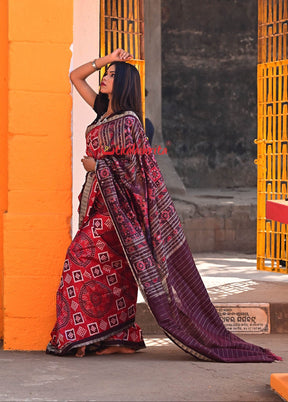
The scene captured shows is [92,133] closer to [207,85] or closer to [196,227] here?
[196,227]

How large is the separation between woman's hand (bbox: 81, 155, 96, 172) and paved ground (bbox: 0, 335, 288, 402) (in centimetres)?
97

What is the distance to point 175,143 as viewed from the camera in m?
13.4

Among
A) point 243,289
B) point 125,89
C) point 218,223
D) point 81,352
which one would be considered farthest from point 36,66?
point 218,223

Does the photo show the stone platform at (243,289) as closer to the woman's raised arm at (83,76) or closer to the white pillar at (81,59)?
the white pillar at (81,59)

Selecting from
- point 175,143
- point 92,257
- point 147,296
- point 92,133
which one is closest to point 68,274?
point 92,257

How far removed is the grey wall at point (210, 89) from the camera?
13.3 metres

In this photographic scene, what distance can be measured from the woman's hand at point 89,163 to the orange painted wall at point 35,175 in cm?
20

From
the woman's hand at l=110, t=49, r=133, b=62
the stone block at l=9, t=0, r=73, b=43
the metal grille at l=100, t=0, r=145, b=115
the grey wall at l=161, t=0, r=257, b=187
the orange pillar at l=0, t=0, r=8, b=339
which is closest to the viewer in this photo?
the woman's hand at l=110, t=49, r=133, b=62

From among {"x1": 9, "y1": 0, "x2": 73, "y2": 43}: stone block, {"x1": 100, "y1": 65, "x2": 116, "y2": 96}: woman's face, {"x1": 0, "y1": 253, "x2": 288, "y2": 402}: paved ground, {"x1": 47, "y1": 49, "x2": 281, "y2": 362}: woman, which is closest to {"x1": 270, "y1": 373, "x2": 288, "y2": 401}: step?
{"x1": 0, "y1": 253, "x2": 288, "y2": 402}: paved ground

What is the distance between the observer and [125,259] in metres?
4.27

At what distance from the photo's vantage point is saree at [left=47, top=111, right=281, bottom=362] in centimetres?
409

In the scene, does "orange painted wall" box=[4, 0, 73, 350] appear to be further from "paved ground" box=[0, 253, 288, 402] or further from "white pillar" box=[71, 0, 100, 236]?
"paved ground" box=[0, 253, 288, 402]

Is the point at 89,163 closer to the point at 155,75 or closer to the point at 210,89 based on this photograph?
the point at 155,75

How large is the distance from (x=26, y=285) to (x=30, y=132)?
82 cm
